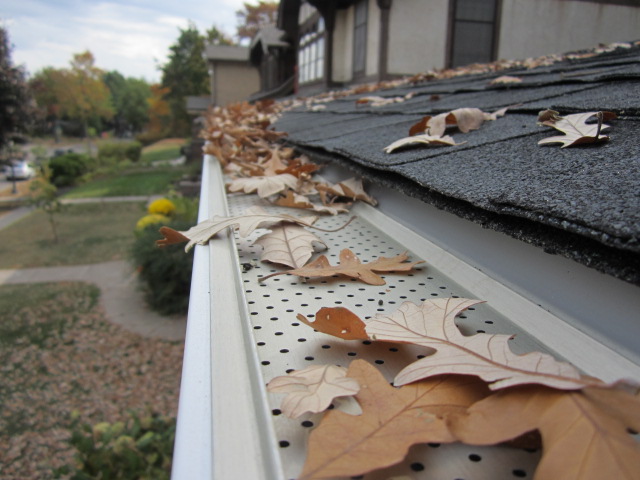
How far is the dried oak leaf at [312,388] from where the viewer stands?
1.75 ft

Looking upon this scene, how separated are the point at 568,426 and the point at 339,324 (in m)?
0.33

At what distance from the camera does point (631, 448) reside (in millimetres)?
440

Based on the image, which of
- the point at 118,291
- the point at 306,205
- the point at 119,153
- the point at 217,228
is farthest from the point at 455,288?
the point at 119,153

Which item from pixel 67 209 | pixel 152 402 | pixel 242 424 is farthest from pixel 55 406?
pixel 67 209

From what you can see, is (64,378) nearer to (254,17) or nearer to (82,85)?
(254,17)

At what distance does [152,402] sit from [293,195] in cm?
468

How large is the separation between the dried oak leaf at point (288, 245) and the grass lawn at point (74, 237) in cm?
923

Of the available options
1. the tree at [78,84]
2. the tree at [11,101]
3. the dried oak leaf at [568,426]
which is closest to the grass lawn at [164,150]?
the tree at [78,84]

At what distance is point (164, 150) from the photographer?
44.2m

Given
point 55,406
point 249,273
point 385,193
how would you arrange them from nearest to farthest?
point 249,273 < point 385,193 < point 55,406

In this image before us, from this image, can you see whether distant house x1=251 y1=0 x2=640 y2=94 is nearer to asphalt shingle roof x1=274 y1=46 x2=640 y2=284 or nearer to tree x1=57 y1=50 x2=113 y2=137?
asphalt shingle roof x1=274 y1=46 x2=640 y2=284

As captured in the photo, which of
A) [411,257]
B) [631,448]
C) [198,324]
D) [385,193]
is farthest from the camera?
[385,193]

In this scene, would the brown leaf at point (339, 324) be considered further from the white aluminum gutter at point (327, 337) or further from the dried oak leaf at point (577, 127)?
the dried oak leaf at point (577, 127)

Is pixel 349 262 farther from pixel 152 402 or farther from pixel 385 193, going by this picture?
pixel 152 402
